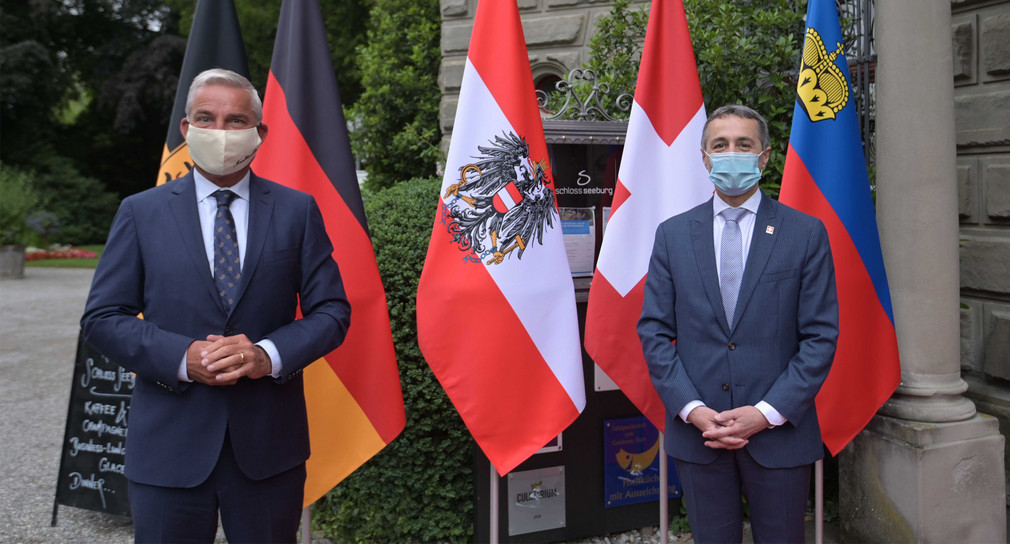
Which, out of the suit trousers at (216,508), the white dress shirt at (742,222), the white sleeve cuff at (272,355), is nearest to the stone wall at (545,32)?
the white dress shirt at (742,222)

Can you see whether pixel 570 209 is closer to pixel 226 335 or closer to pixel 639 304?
pixel 639 304

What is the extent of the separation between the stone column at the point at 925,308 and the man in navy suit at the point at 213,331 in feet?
8.87

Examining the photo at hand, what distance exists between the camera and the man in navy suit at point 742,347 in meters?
2.41

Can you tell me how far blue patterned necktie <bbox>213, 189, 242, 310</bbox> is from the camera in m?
2.21

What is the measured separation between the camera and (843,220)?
338 cm

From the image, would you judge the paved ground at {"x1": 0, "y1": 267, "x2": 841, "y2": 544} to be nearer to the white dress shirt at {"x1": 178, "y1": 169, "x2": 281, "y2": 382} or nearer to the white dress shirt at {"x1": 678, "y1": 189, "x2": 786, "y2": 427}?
the white dress shirt at {"x1": 678, "y1": 189, "x2": 786, "y2": 427}

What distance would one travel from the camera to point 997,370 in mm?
4211

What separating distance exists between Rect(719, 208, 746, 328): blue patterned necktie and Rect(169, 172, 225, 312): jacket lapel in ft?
5.06

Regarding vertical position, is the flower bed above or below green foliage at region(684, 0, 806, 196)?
below

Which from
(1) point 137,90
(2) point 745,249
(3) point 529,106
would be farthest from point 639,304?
(1) point 137,90

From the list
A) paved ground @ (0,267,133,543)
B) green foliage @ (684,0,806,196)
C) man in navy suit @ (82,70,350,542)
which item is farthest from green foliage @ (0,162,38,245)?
man in navy suit @ (82,70,350,542)

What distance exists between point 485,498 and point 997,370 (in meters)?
2.87

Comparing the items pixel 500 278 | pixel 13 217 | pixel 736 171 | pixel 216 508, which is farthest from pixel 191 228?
pixel 13 217

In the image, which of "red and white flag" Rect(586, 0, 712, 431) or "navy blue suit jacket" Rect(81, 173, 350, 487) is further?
"red and white flag" Rect(586, 0, 712, 431)
